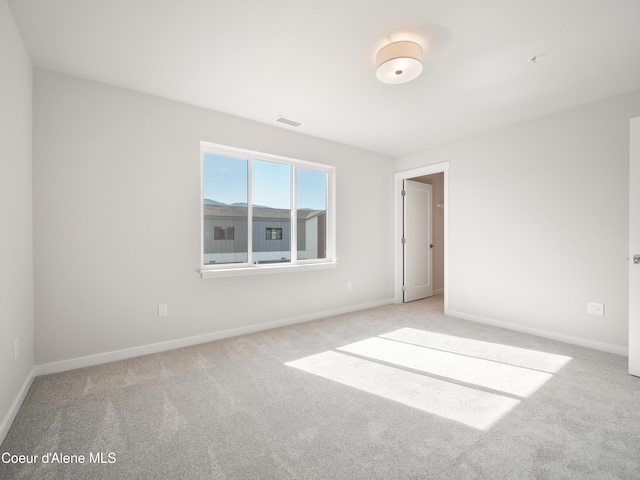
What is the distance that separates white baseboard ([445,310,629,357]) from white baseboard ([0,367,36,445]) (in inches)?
183

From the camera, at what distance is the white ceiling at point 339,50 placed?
1909 mm

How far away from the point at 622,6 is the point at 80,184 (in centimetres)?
421

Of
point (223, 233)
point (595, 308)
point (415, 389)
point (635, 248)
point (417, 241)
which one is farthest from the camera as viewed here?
point (417, 241)

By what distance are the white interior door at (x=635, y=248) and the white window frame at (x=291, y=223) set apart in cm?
306

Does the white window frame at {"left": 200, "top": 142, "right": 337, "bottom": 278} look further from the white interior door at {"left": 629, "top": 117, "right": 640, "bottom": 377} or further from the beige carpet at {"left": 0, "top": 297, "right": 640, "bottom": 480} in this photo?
the white interior door at {"left": 629, "top": 117, "right": 640, "bottom": 377}

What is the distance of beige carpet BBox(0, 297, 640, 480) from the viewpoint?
152 cm

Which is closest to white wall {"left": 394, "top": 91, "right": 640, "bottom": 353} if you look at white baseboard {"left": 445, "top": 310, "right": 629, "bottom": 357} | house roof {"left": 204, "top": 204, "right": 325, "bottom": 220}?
white baseboard {"left": 445, "top": 310, "right": 629, "bottom": 357}

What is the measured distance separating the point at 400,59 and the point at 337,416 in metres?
2.51

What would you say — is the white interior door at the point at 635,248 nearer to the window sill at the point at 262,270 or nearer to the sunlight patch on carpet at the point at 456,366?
the sunlight patch on carpet at the point at 456,366

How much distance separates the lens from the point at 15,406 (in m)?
1.95

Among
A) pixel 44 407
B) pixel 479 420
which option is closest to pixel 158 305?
pixel 44 407

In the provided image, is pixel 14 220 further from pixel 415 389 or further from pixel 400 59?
pixel 415 389

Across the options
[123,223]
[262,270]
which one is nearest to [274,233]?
[262,270]

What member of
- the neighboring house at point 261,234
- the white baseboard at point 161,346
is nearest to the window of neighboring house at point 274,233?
the neighboring house at point 261,234
